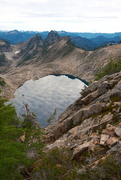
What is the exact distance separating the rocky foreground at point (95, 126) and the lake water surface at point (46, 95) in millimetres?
30742

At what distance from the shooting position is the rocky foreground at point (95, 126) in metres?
17.7

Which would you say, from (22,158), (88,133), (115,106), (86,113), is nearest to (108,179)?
(22,158)

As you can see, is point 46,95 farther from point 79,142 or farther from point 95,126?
point 79,142

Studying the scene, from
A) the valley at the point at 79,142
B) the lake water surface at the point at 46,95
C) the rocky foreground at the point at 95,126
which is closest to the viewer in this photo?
the valley at the point at 79,142

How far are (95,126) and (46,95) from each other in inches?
2917

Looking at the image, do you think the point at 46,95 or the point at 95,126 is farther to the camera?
the point at 46,95

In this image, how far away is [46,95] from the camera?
9675 cm

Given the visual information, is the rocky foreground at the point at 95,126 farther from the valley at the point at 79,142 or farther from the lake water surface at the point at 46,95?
the lake water surface at the point at 46,95

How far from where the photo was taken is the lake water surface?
7556cm

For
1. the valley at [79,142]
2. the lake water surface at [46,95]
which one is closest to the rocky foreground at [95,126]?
the valley at [79,142]

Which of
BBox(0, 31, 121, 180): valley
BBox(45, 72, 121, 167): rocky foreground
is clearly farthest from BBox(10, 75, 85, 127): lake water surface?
BBox(0, 31, 121, 180): valley

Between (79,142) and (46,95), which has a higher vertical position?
(79,142)

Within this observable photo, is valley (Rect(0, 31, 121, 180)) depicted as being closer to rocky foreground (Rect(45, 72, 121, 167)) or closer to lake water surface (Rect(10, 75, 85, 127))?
rocky foreground (Rect(45, 72, 121, 167))

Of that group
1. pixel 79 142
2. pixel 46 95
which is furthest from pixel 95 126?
pixel 46 95
